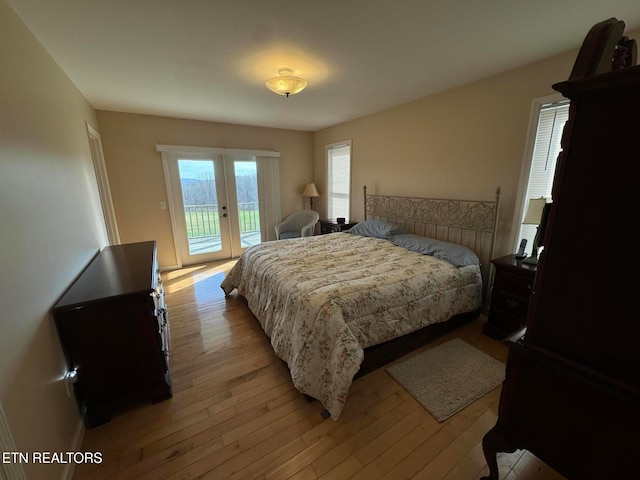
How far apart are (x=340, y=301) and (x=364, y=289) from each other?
239 mm

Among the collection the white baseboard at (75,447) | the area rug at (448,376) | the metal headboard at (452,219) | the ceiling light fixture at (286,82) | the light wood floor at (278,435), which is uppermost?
the ceiling light fixture at (286,82)

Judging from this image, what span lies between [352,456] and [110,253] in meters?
2.72

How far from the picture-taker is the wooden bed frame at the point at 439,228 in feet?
6.83

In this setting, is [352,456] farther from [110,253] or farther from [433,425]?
[110,253]

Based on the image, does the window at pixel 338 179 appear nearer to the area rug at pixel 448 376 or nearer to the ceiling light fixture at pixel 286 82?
the ceiling light fixture at pixel 286 82

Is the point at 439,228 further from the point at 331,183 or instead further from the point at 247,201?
the point at 247,201

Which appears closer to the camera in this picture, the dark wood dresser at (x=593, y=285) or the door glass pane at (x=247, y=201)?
the dark wood dresser at (x=593, y=285)

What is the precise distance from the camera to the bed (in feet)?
5.55

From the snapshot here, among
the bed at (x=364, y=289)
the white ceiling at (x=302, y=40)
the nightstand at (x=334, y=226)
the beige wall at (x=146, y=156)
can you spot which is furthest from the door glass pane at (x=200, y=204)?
the nightstand at (x=334, y=226)

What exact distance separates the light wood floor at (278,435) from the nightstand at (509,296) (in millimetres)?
324

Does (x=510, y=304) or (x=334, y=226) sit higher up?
(x=334, y=226)

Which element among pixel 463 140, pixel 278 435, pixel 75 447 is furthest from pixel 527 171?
pixel 75 447

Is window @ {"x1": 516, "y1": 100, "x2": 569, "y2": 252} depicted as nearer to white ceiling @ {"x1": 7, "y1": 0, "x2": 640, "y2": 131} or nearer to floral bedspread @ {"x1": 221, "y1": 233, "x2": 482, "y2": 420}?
white ceiling @ {"x1": 7, "y1": 0, "x2": 640, "y2": 131}

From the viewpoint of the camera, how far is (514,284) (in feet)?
7.27
